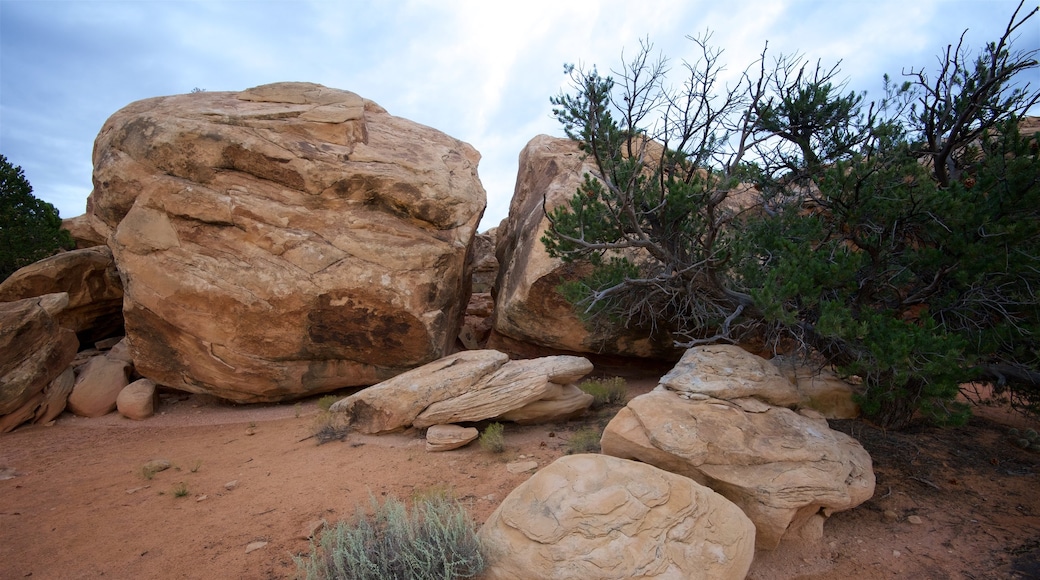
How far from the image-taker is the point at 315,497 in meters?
5.09

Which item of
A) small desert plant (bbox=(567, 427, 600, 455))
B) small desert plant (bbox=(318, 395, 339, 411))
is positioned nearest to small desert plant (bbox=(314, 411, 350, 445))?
small desert plant (bbox=(318, 395, 339, 411))

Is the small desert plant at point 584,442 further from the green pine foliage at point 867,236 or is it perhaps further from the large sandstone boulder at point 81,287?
the large sandstone boulder at point 81,287

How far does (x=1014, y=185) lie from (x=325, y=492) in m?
6.89

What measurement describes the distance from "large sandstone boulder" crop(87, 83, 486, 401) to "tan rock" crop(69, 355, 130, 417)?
0.95 metres

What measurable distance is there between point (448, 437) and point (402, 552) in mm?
2589

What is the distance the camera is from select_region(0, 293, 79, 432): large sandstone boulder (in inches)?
300

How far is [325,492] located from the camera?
5184 mm

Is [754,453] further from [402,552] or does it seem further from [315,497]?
[315,497]

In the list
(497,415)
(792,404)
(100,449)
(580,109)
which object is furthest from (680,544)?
(100,449)

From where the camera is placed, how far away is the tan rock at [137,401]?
8195 mm

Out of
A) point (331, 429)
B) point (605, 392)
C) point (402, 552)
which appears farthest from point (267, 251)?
point (402, 552)

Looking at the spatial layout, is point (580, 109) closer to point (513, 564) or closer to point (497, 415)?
point (497, 415)

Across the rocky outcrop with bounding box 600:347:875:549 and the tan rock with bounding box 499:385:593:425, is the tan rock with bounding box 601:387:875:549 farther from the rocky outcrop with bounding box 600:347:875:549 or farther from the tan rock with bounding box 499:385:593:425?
the tan rock with bounding box 499:385:593:425

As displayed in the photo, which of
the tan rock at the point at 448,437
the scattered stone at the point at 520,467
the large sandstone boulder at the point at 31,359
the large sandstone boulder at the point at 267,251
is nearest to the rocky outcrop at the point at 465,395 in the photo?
the tan rock at the point at 448,437
